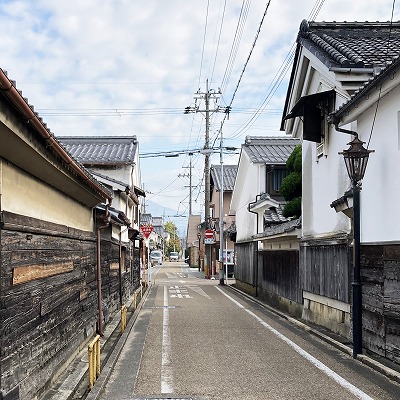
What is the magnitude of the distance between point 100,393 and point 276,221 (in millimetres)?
20366

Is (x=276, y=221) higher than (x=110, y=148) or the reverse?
the reverse

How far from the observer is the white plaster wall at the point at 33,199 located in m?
5.98

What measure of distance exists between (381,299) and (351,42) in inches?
296

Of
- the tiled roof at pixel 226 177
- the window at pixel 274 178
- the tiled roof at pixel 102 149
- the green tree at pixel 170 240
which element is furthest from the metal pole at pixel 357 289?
the green tree at pixel 170 240

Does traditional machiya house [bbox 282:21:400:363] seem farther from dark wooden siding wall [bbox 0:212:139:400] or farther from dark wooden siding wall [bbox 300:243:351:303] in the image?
dark wooden siding wall [bbox 0:212:139:400]

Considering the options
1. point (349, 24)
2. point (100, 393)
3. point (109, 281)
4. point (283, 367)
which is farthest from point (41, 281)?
point (349, 24)

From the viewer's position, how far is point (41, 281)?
24.2 ft

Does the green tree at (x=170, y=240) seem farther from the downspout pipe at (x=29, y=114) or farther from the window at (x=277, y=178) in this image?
the downspout pipe at (x=29, y=114)

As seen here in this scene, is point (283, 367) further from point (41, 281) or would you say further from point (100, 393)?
point (41, 281)

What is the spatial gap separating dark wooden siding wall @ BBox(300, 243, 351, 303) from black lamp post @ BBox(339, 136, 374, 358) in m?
1.45

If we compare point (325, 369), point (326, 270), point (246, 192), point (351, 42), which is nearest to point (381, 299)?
point (325, 369)

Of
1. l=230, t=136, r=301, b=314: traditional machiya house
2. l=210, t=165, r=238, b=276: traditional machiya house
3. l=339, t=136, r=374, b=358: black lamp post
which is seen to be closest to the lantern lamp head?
l=339, t=136, r=374, b=358: black lamp post

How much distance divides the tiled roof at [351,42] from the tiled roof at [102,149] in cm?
1340

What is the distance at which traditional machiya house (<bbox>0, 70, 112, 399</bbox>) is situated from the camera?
5.56 m
